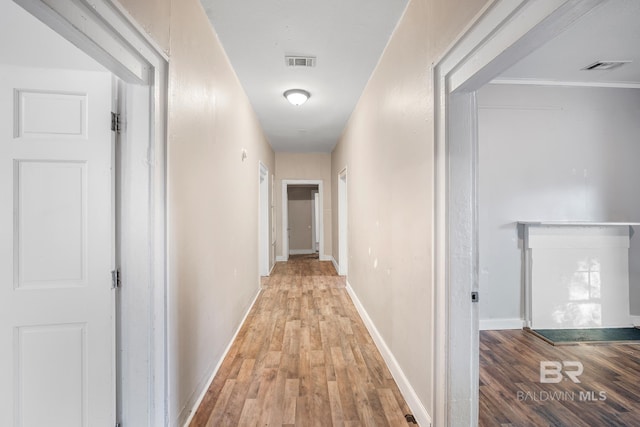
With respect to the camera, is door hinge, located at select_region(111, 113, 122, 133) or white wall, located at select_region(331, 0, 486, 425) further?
white wall, located at select_region(331, 0, 486, 425)

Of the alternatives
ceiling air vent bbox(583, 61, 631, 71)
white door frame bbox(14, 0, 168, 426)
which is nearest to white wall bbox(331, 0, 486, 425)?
white door frame bbox(14, 0, 168, 426)

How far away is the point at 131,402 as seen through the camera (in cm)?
133

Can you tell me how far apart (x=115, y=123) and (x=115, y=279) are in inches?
27.4

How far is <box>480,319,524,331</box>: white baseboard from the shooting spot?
3059 millimetres

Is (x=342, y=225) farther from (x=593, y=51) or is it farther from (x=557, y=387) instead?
(x=593, y=51)

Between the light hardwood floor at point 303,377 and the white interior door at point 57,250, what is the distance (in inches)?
29.8

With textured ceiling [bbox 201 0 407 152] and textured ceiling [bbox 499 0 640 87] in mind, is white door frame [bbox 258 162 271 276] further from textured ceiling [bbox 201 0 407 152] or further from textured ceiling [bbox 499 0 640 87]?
textured ceiling [bbox 499 0 640 87]

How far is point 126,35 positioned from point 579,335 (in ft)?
13.6

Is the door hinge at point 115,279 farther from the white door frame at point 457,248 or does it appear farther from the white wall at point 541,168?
the white wall at point 541,168

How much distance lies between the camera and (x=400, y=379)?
79.4 inches

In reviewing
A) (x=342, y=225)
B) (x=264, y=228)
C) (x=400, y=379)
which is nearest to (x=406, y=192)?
(x=400, y=379)

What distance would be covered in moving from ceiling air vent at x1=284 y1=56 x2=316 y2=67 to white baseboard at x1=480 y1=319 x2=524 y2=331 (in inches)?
121

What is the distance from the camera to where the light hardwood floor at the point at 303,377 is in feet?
5.77

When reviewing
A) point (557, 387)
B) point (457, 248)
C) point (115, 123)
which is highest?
point (115, 123)
